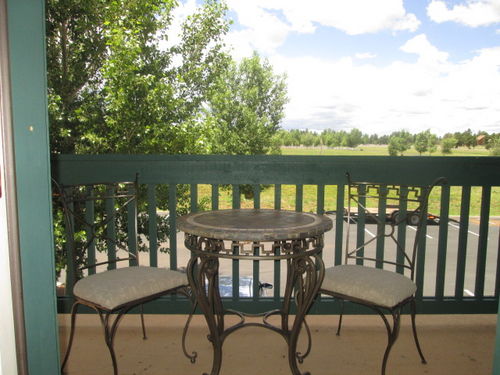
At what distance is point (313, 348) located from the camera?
2113 mm

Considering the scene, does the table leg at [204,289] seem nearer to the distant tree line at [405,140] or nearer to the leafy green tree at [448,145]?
the distant tree line at [405,140]

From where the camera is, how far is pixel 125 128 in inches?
220

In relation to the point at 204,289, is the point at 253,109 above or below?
above

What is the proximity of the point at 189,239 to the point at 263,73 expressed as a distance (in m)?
15.1

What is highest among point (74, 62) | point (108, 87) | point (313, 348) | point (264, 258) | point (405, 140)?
point (74, 62)

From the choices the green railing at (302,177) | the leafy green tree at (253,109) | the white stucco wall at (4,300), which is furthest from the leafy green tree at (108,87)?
the leafy green tree at (253,109)

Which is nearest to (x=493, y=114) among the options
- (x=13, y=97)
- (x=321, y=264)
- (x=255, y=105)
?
(x=321, y=264)

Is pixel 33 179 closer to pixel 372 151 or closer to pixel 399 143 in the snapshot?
pixel 372 151

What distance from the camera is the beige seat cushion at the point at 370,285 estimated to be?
1720 millimetres

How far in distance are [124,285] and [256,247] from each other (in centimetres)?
65

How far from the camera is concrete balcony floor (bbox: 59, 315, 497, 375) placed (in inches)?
75.5

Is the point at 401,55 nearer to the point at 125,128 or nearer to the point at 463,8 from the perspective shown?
the point at 463,8

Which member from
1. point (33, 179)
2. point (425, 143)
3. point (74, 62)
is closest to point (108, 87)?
point (74, 62)

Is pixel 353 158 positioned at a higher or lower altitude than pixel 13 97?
lower
